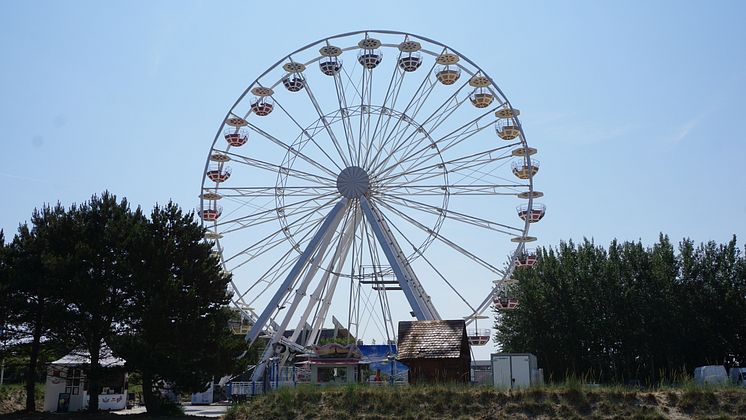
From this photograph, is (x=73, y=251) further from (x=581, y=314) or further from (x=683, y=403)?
(x=581, y=314)

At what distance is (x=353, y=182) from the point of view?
39.9m

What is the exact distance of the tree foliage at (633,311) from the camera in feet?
159

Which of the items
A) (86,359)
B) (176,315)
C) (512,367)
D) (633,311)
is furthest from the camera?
(633,311)

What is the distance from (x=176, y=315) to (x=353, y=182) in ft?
43.4

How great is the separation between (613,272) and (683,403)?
31974 mm

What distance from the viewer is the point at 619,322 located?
5047cm

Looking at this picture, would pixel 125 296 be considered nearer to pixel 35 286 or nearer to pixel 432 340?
pixel 35 286

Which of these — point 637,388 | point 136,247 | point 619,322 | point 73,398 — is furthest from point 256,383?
point 619,322

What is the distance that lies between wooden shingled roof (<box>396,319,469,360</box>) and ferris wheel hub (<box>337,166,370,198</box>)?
1082 cm

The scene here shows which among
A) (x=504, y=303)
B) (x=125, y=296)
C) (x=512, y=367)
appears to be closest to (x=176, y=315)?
(x=125, y=296)

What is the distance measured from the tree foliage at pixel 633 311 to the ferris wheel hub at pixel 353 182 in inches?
738

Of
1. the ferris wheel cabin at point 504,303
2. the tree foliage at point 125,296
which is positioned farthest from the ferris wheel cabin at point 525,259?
the tree foliage at point 125,296

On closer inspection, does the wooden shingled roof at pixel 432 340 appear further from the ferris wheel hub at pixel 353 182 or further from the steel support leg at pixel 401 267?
the ferris wheel hub at pixel 353 182

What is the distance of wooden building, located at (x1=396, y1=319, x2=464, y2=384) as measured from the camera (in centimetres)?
2752
